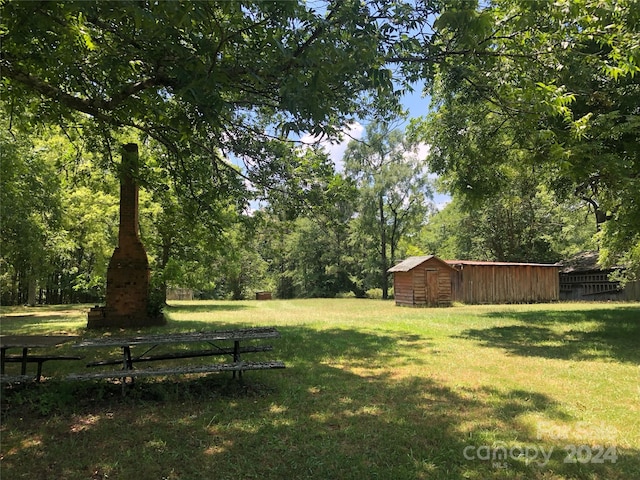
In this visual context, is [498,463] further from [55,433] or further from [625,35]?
[625,35]

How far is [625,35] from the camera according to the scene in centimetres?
647

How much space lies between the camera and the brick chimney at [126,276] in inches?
A: 484

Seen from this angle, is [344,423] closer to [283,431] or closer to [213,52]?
[283,431]

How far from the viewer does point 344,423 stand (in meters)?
4.53

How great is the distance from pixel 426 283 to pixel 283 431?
834 inches

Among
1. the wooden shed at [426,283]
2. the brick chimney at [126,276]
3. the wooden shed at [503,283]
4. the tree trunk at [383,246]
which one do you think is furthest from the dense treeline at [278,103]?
the tree trunk at [383,246]

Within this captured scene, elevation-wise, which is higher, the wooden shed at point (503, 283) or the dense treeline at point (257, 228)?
the dense treeline at point (257, 228)

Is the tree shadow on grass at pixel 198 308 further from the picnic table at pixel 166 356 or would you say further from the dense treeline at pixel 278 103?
the picnic table at pixel 166 356

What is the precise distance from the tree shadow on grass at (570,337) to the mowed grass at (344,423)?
3.00 feet

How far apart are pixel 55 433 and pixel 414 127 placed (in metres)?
11.4

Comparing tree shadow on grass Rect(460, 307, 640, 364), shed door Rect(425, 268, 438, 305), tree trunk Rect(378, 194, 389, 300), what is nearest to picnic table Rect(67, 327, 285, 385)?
tree shadow on grass Rect(460, 307, 640, 364)

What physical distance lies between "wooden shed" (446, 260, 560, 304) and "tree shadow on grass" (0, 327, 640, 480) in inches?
873

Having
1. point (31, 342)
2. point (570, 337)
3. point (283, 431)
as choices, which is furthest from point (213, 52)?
point (570, 337)

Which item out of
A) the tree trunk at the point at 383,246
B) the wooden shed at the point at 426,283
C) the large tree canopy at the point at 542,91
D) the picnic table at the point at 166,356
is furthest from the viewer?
the tree trunk at the point at 383,246
